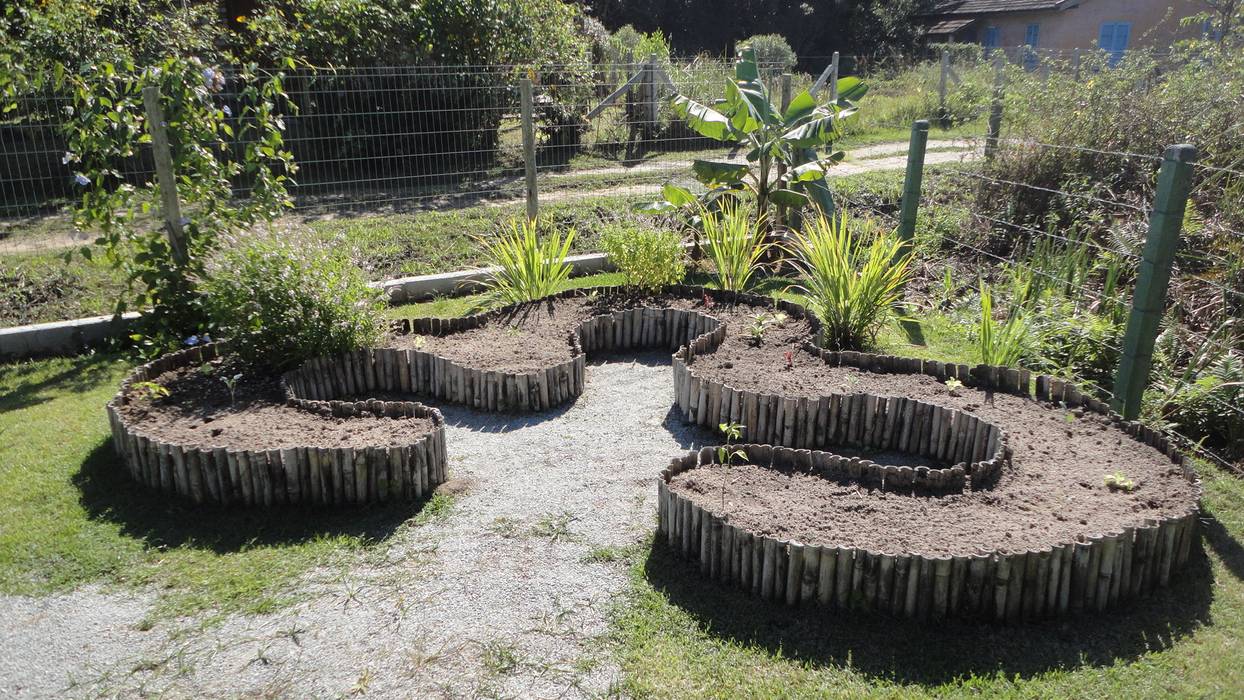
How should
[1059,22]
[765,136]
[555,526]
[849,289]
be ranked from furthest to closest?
[1059,22]
[765,136]
[849,289]
[555,526]

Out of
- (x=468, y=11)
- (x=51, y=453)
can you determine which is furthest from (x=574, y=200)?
(x=51, y=453)

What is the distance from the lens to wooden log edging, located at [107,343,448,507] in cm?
471

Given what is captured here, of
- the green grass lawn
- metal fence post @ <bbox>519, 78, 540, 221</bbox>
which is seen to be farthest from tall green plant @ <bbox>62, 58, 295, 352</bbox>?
metal fence post @ <bbox>519, 78, 540, 221</bbox>

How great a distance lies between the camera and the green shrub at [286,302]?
19.2ft

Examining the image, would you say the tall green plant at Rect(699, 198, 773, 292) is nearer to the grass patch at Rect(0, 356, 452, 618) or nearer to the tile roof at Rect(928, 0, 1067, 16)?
the grass patch at Rect(0, 356, 452, 618)

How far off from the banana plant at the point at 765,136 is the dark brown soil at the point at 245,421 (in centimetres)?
443

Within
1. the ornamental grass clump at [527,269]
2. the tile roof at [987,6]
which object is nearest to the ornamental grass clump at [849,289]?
the ornamental grass clump at [527,269]

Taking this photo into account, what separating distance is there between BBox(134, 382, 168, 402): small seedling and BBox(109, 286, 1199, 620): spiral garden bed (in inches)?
4.0

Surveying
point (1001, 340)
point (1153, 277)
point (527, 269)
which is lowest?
point (1001, 340)

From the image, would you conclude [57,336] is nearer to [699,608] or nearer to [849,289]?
[699,608]

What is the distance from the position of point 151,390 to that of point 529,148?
4809 mm

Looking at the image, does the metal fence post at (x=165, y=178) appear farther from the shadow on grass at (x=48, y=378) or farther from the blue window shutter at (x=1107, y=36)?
the blue window shutter at (x=1107, y=36)

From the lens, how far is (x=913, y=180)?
768 cm

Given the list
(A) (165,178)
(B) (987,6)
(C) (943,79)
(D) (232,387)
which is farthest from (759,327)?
(B) (987,6)
